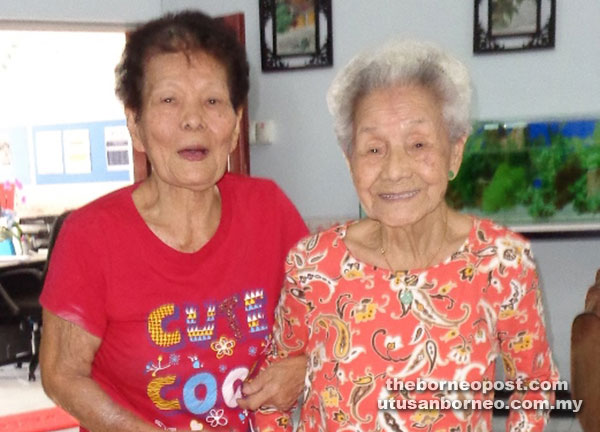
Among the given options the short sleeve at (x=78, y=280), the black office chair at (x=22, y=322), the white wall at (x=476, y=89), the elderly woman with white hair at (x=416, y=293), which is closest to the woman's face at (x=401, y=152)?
the elderly woman with white hair at (x=416, y=293)

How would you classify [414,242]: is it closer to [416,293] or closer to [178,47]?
[416,293]

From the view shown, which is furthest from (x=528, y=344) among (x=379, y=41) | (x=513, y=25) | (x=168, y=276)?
(x=513, y=25)

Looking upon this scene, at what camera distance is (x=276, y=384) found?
1.25 meters

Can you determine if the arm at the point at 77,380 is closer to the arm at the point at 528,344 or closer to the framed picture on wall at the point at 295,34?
the arm at the point at 528,344

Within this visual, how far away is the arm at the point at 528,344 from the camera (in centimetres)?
110

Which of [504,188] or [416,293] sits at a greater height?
[416,293]

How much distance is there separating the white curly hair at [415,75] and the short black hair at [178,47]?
0.26 metres

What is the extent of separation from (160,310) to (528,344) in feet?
2.05

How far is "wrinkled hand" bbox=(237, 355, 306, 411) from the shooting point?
1250 millimetres

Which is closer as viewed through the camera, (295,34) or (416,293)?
(416,293)

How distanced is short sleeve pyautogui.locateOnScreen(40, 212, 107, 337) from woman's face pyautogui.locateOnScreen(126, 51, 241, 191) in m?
0.18

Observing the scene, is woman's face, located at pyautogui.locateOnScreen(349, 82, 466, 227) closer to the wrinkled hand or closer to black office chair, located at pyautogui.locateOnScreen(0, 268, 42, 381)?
the wrinkled hand

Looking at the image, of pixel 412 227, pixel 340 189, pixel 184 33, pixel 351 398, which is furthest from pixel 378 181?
pixel 340 189

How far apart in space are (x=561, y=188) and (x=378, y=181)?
331 centimetres
